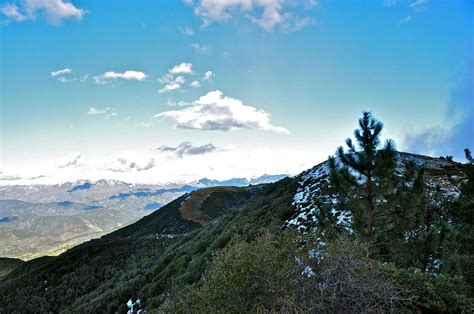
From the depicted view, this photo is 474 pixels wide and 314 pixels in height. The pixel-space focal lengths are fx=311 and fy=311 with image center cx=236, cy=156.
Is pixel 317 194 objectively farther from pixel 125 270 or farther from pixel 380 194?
pixel 125 270

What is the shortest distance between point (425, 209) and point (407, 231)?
1608 millimetres

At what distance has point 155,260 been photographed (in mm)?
39688

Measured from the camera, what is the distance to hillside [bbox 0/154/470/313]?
25.0 metres

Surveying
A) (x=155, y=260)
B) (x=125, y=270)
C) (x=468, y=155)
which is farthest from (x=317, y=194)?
(x=125, y=270)

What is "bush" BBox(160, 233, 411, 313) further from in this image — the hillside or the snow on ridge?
the hillside

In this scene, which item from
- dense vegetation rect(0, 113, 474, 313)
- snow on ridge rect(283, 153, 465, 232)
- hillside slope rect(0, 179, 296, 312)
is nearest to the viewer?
dense vegetation rect(0, 113, 474, 313)

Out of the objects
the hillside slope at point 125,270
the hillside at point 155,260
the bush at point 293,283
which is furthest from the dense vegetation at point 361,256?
the hillside slope at point 125,270

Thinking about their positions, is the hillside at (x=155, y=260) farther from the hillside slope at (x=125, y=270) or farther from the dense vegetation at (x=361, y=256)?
the dense vegetation at (x=361, y=256)

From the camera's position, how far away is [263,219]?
3117 cm

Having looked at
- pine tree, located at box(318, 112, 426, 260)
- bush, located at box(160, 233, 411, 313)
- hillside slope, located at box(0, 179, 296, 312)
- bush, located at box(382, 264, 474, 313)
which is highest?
pine tree, located at box(318, 112, 426, 260)

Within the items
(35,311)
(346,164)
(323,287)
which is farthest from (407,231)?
(35,311)

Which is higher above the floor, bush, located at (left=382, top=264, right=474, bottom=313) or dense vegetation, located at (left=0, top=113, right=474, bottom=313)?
dense vegetation, located at (left=0, top=113, right=474, bottom=313)

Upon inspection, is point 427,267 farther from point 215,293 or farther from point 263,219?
point 263,219

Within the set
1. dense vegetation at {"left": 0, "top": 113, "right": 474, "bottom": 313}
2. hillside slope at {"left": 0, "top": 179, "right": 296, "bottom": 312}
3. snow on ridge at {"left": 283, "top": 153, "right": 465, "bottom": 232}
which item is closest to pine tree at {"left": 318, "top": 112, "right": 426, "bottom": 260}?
dense vegetation at {"left": 0, "top": 113, "right": 474, "bottom": 313}
